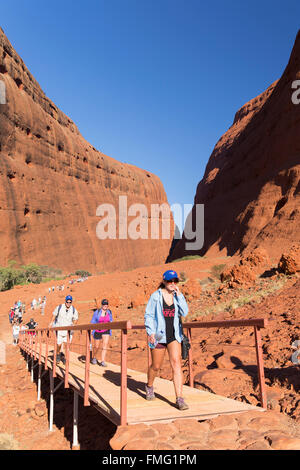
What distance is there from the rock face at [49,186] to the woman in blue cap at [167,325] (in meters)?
36.7

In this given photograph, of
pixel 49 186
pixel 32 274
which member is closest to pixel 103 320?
pixel 32 274

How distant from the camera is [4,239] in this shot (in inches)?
1486

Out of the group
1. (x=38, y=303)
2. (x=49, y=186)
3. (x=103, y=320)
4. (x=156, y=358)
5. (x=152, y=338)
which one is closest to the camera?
(x=152, y=338)

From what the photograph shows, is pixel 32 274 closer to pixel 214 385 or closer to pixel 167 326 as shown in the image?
pixel 214 385

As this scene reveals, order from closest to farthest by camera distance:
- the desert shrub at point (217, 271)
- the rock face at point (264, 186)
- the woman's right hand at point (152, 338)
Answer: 1. the woman's right hand at point (152, 338)
2. the desert shrub at point (217, 271)
3. the rock face at point (264, 186)

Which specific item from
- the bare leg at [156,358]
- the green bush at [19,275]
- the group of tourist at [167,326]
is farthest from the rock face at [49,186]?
the group of tourist at [167,326]

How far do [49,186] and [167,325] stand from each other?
4489 centimetres

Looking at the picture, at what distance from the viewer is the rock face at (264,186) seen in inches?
839

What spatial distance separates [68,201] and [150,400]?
47.3 metres

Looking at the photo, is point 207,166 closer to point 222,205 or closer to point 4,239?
point 222,205

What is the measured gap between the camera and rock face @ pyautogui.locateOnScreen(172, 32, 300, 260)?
21312 millimetres

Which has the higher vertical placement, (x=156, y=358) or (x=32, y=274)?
(x=32, y=274)

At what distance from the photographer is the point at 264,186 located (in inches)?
1037

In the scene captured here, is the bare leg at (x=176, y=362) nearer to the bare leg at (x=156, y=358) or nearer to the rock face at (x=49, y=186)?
the bare leg at (x=156, y=358)
